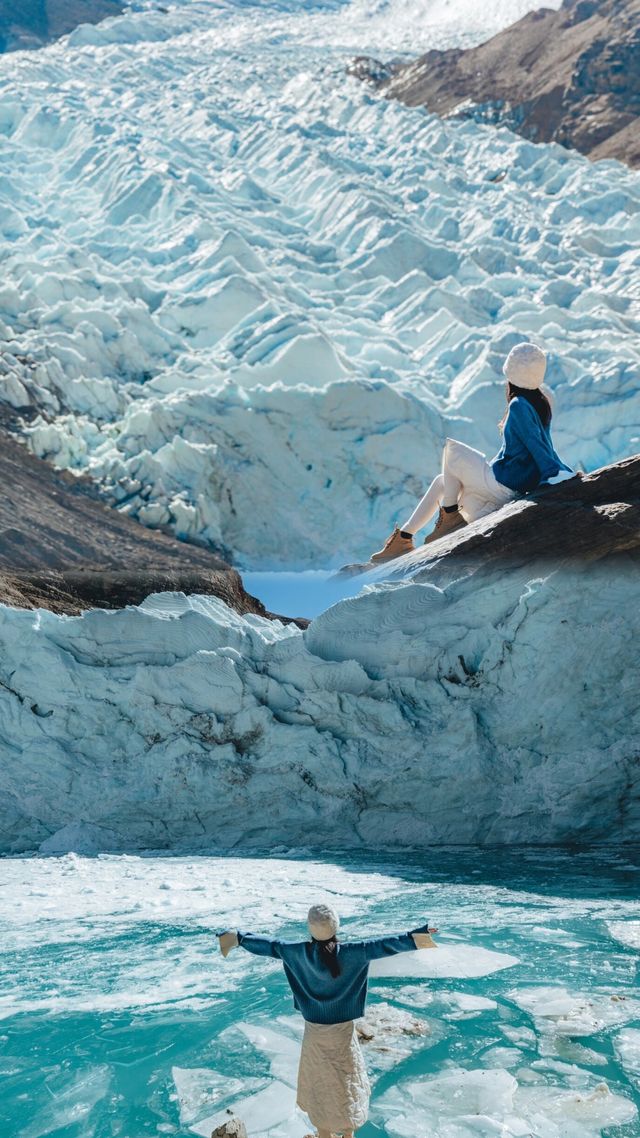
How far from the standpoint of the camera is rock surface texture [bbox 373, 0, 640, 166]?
23984 millimetres

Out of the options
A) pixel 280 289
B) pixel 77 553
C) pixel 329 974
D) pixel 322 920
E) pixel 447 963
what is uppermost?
pixel 280 289

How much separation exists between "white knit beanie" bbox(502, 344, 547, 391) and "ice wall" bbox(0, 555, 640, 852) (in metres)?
1.12

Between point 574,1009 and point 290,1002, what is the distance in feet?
2.73

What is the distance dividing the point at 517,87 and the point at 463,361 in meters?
15.2

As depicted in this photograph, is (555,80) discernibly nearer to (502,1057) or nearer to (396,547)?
(396,547)

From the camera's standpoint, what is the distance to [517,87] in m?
25.8

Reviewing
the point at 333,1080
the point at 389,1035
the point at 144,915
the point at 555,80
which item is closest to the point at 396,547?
the point at 144,915

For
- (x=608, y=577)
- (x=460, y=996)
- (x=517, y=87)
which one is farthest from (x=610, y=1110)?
(x=517, y=87)

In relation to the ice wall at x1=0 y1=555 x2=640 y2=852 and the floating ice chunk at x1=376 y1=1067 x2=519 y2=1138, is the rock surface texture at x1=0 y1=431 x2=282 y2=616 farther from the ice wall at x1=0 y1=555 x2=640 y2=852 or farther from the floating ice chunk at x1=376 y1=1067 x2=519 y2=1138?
the floating ice chunk at x1=376 y1=1067 x2=519 y2=1138

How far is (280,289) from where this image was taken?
1457 centimetres

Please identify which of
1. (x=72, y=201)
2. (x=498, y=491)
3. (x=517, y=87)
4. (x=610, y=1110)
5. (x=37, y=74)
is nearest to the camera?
(x=610, y=1110)

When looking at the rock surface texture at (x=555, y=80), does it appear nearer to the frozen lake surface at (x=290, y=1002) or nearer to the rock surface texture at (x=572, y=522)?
the rock surface texture at (x=572, y=522)

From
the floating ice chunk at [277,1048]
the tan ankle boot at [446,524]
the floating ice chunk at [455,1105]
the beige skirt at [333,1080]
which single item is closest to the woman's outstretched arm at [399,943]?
the beige skirt at [333,1080]

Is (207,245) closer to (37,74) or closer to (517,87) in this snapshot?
(37,74)
